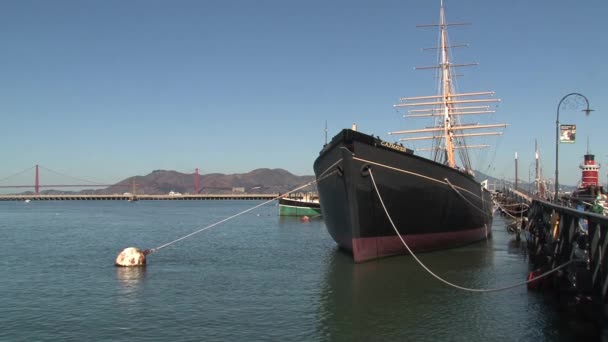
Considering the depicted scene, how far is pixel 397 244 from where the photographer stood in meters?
22.2

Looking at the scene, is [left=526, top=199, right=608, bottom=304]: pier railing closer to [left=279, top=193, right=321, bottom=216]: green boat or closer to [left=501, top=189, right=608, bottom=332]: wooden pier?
[left=501, top=189, right=608, bottom=332]: wooden pier

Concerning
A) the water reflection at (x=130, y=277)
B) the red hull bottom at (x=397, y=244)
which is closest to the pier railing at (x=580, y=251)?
the red hull bottom at (x=397, y=244)

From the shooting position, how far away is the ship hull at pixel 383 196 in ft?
67.3

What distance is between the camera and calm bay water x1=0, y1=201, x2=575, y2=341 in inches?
481

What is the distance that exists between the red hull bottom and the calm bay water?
49cm

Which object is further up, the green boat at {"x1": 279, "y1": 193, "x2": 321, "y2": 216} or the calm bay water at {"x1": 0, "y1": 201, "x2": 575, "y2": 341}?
the green boat at {"x1": 279, "y1": 193, "x2": 321, "y2": 216}

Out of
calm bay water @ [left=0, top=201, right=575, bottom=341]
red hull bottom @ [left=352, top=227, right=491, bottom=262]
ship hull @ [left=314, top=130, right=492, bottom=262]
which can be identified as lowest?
calm bay water @ [left=0, top=201, right=575, bottom=341]

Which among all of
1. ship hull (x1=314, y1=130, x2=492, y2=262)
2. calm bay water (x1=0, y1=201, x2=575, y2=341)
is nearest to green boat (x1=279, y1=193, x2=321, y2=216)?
calm bay water (x1=0, y1=201, x2=575, y2=341)

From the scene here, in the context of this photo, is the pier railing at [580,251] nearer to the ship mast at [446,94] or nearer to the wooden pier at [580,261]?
the wooden pier at [580,261]

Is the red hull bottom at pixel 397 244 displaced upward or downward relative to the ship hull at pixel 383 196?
downward

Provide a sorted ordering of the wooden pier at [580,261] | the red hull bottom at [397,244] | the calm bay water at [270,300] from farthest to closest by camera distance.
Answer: the red hull bottom at [397,244], the calm bay water at [270,300], the wooden pier at [580,261]

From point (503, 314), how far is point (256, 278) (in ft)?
28.3

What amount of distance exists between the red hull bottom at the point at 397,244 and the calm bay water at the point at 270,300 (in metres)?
0.49

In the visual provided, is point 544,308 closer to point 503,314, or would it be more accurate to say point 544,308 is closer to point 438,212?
point 503,314
